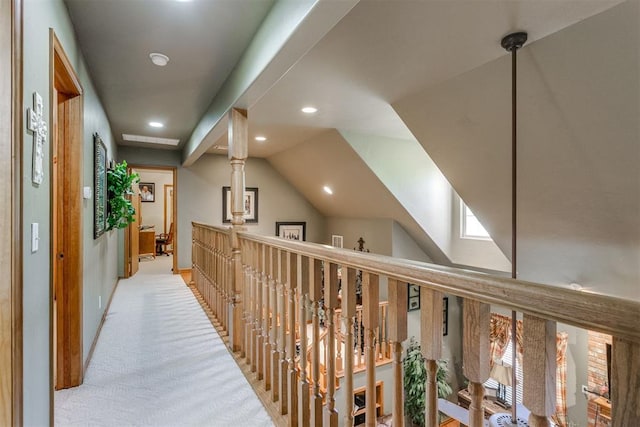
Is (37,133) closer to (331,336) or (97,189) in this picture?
(331,336)

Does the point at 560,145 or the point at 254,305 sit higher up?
the point at 560,145

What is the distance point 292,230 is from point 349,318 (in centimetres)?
621

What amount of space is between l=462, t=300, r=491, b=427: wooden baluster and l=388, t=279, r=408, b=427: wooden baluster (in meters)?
0.22

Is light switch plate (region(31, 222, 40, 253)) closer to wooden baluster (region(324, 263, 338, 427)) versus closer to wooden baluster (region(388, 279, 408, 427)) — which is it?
wooden baluster (region(324, 263, 338, 427))

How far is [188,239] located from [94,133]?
3.55m

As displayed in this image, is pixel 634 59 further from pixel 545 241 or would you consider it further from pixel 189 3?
pixel 189 3

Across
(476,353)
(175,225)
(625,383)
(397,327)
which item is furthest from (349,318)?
(175,225)

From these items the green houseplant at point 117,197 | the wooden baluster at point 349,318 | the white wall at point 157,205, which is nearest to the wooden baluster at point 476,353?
the wooden baluster at point 349,318

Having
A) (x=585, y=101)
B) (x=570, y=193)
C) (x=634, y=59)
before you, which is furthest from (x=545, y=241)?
(x=634, y=59)

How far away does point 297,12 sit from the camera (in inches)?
60.7

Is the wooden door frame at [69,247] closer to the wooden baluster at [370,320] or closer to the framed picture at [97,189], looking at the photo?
the framed picture at [97,189]

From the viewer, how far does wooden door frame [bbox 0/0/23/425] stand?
1001 millimetres

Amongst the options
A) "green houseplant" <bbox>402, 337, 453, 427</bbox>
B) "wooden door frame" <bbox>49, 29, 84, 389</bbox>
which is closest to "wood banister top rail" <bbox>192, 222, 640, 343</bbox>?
"wooden door frame" <bbox>49, 29, 84, 389</bbox>

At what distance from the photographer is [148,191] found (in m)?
9.49
